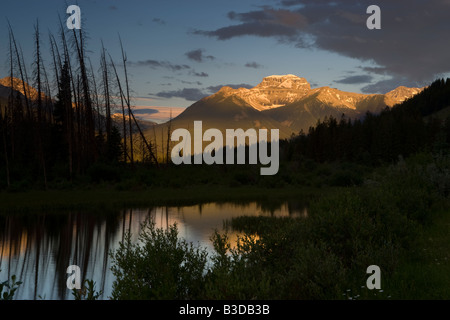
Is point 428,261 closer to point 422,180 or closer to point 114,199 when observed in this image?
point 422,180

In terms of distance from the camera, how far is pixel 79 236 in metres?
20.5

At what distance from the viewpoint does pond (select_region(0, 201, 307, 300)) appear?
13.6m

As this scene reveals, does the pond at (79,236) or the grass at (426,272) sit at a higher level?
the grass at (426,272)

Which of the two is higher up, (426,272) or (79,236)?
(426,272)

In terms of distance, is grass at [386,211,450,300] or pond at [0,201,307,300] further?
pond at [0,201,307,300]

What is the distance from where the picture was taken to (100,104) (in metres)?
58.8

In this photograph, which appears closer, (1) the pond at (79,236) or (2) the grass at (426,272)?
(2) the grass at (426,272)

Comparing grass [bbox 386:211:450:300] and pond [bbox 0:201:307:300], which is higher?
grass [bbox 386:211:450:300]

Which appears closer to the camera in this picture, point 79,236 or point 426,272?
point 426,272

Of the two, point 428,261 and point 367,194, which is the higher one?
point 367,194

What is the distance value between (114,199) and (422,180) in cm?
2193

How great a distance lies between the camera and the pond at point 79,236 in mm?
13613
